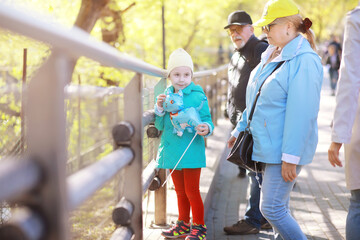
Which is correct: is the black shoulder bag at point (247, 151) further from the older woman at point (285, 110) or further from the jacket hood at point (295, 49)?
the jacket hood at point (295, 49)

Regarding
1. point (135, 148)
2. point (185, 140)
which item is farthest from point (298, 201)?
point (135, 148)

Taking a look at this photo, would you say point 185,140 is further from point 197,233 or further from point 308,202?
point 308,202

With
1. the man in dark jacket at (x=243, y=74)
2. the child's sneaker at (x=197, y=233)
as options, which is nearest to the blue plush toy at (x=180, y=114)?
the child's sneaker at (x=197, y=233)

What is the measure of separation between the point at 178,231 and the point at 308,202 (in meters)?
2.42

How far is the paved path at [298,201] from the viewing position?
519cm

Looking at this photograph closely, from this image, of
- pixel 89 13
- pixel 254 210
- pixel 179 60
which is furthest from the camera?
pixel 89 13

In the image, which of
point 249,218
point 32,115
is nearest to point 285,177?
point 249,218

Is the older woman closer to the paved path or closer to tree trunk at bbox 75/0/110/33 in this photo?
the paved path

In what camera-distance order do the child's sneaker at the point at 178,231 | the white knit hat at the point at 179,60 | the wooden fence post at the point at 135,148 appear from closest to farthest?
the wooden fence post at the point at 135,148 → the white knit hat at the point at 179,60 → the child's sneaker at the point at 178,231

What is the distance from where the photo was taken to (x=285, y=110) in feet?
11.5

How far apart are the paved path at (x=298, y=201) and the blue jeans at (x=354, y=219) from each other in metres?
1.48

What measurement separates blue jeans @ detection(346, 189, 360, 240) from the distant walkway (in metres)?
1.54

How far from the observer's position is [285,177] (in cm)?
345

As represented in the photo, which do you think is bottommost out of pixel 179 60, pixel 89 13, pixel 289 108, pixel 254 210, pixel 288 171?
pixel 254 210
